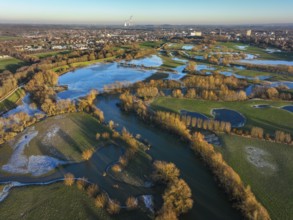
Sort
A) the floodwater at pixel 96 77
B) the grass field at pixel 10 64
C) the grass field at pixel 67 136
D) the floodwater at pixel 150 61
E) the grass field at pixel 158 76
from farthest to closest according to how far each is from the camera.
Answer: the floodwater at pixel 150 61, the grass field at pixel 10 64, the grass field at pixel 158 76, the floodwater at pixel 96 77, the grass field at pixel 67 136

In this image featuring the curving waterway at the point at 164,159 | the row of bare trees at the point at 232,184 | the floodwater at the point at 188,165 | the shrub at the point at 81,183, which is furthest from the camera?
the shrub at the point at 81,183

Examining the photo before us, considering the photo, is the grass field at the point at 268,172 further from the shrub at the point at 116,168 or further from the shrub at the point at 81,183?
the shrub at the point at 81,183

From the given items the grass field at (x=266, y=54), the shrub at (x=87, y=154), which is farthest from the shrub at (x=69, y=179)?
the grass field at (x=266, y=54)

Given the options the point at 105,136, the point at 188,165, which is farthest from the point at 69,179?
the point at 188,165

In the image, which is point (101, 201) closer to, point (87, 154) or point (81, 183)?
point (81, 183)

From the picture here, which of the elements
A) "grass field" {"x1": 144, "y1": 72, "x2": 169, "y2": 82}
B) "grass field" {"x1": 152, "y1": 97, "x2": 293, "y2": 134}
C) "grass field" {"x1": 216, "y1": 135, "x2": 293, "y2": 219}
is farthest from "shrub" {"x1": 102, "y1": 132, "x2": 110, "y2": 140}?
"grass field" {"x1": 144, "y1": 72, "x2": 169, "y2": 82}

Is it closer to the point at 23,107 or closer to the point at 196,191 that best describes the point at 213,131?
the point at 196,191
